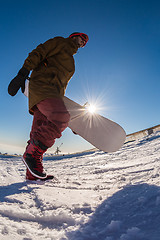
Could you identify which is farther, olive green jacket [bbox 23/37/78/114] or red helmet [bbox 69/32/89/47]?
red helmet [bbox 69/32/89/47]

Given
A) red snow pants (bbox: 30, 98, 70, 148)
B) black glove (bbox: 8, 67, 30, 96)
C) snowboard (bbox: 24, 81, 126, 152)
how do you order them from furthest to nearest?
snowboard (bbox: 24, 81, 126, 152), black glove (bbox: 8, 67, 30, 96), red snow pants (bbox: 30, 98, 70, 148)

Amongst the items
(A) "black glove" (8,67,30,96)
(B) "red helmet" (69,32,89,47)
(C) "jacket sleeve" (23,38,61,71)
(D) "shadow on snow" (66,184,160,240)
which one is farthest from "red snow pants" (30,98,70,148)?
(B) "red helmet" (69,32,89,47)

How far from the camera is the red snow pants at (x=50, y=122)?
1.54m

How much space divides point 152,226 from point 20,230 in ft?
1.40

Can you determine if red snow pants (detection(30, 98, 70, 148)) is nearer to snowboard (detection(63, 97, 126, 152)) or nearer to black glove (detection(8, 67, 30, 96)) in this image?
black glove (detection(8, 67, 30, 96))

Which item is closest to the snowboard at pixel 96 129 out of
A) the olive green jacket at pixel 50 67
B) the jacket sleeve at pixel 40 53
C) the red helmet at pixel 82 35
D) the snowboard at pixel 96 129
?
the snowboard at pixel 96 129

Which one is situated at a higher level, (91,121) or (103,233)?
(91,121)

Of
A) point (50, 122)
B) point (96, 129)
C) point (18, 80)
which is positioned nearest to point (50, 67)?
point (18, 80)

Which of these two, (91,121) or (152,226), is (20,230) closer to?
(152,226)

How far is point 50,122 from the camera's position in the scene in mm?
1590

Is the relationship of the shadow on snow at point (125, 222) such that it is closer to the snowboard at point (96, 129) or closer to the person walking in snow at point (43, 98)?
the person walking in snow at point (43, 98)

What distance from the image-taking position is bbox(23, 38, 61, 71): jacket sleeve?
1637 millimetres

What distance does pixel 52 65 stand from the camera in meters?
1.79

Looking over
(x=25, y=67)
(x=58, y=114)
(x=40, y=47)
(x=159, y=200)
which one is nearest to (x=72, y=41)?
(x=40, y=47)
